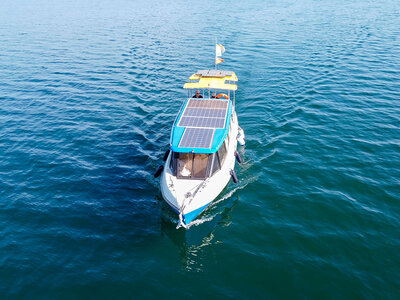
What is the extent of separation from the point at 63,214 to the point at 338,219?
17712mm

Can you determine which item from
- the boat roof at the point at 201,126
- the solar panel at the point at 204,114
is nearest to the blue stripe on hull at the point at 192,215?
the boat roof at the point at 201,126

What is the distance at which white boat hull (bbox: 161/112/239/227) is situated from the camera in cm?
1772

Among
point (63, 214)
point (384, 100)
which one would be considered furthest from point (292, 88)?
point (63, 214)

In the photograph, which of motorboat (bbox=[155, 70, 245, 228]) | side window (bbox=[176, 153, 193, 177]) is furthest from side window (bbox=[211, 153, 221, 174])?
side window (bbox=[176, 153, 193, 177])

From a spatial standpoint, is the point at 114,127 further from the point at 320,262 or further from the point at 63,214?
the point at 320,262

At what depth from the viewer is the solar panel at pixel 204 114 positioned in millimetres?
21816

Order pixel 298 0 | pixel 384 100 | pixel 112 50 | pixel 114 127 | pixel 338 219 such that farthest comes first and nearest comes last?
pixel 298 0, pixel 112 50, pixel 384 100, pixel 114 127, pixel 338 219

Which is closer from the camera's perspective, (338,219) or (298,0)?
(338,219)

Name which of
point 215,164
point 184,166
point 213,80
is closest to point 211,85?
point 213,80

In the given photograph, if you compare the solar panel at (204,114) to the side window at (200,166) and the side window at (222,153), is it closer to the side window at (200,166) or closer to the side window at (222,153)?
the side window at (222,153)

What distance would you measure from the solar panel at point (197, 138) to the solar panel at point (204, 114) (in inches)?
25.1

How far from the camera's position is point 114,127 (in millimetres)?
29984

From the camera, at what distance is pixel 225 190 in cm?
2144

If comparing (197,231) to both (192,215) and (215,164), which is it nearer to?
(192,215)
